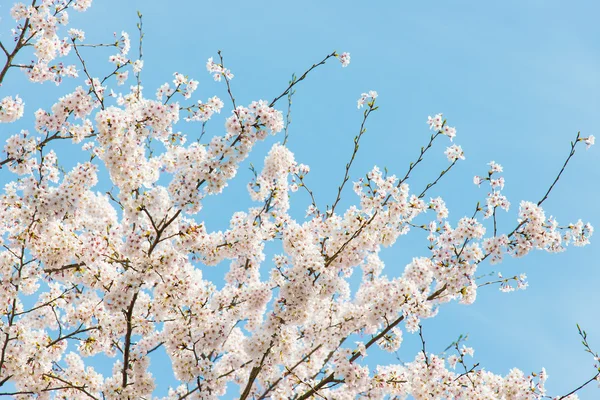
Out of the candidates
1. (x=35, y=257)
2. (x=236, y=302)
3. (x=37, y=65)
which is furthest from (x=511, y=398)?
(x=37, y=65)

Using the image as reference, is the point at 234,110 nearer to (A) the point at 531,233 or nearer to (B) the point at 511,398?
(A) the point at 531,233

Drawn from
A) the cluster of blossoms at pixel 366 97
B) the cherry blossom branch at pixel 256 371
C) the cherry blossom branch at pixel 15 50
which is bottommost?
the cherry blossom branch at pixel 256 371

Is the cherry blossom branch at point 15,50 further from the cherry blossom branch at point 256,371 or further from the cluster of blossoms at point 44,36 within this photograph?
the cherry blossom branch at point 256,371

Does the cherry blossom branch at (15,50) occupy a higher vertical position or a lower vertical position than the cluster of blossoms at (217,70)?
higher

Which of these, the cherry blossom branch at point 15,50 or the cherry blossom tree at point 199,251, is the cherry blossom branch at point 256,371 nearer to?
the cherry blossom tree at point 199,251

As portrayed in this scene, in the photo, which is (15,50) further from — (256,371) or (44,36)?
(256,371)

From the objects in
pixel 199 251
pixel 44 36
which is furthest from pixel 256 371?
pixel 44 36

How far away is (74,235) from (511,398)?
7600 millimetres

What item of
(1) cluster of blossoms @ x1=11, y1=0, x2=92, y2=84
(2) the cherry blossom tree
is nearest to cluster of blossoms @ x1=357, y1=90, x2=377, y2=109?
(2) the cherry blossom tree

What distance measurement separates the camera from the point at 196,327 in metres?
8.99

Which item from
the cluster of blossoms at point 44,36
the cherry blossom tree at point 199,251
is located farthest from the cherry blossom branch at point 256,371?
the cluster of blossoms at point 44,36

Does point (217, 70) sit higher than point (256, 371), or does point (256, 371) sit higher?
point (217, 70)

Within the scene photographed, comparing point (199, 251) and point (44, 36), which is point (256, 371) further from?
point (44, 36)

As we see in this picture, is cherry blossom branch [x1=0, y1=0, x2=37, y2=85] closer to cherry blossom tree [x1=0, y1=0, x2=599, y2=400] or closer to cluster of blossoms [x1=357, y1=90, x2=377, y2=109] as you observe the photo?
cherry blossom tree [x1=0, y1=0, x2=599, y2=400]
